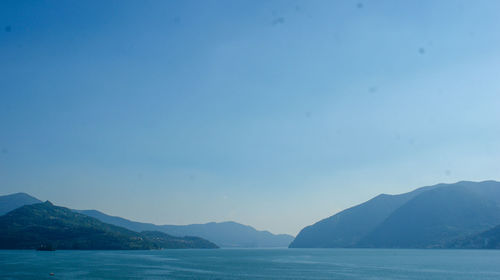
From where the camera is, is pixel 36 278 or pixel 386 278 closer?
pixel 36 278

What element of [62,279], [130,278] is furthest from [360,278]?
[62,279]

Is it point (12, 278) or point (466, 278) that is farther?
point (466, 278)

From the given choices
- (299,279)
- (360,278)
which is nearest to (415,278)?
(360,278)

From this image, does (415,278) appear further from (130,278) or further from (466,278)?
(130,278)

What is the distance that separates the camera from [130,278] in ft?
375

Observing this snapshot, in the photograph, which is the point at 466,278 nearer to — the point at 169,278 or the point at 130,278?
the point at 169,278

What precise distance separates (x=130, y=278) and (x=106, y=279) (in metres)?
7.26

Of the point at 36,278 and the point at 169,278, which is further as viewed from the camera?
the point at 169,278

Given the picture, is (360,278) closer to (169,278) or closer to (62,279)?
(169,278)

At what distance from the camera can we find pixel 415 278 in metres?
121

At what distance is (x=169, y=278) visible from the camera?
116688 mm

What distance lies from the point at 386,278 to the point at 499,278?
3373cm

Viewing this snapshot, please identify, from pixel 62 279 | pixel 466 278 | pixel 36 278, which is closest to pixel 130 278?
pixel 62 279

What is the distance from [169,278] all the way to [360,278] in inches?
2318
